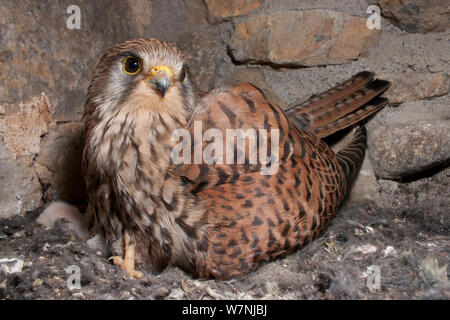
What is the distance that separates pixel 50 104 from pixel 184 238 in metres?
1.13

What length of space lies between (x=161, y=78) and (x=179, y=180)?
0.44 m

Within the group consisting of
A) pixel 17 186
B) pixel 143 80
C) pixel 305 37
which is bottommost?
pixel 17 186

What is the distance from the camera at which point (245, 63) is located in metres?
2.63

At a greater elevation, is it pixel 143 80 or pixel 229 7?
pixel 229 7

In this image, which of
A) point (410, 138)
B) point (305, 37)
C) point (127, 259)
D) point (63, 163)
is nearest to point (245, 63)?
point (305, 37)

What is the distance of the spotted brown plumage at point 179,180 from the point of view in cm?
177

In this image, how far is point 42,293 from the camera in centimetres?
157

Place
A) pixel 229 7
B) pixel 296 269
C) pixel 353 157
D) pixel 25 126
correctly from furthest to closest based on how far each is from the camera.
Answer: pixel 229 7
pixel 353 157
pixel 25 126
pixel 296 269

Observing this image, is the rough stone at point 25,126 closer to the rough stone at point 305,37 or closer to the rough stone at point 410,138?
the rough stone at point 305,37

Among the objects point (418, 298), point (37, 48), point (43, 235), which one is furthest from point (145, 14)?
point (418, 298)

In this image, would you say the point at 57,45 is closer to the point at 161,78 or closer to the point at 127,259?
the point at 161,78

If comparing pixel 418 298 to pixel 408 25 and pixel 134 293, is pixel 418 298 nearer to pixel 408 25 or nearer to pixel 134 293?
pixel 134 293

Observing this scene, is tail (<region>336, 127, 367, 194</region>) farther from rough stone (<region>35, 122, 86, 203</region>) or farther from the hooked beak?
rough stone (<region>35, 122, 86, 203</region>)

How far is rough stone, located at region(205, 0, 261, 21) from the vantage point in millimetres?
2508
